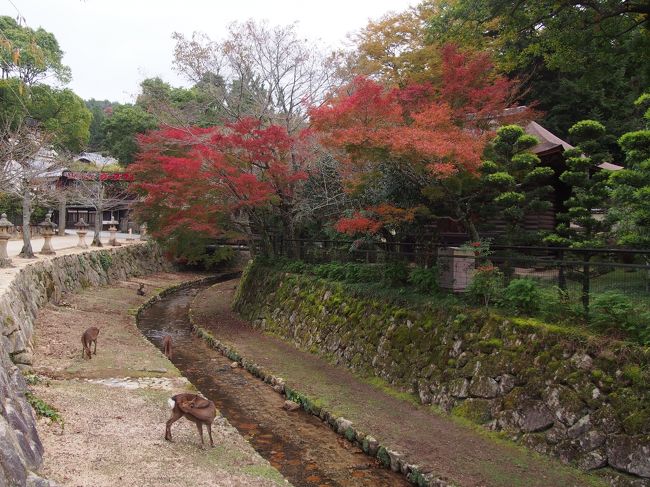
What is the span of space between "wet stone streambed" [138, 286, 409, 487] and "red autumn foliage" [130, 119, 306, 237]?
5689mm

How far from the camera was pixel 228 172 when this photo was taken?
18.2m

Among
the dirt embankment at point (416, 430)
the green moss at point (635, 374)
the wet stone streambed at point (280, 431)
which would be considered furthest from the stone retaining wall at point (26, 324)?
the green moss at point (635, 374)

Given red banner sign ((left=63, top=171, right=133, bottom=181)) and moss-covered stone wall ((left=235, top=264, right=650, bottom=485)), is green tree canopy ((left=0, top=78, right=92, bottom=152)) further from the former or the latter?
moss-covered stone wall ((left=235, top=264, right=650, bottom=485))

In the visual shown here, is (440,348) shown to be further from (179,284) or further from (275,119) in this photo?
(179,284)

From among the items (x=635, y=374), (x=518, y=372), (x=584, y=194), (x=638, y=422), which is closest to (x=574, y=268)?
(x=518, y=372)

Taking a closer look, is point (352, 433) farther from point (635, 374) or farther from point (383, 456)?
point (635, 374)

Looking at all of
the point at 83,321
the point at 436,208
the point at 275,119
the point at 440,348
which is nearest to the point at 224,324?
the point at 83,321

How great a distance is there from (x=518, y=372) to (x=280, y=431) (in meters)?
4.77

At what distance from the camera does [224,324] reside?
2072 cm

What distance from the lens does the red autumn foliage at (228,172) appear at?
17594mm

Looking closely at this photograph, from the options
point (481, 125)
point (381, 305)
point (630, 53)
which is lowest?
point (381, 305)

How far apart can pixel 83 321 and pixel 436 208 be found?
1205 cm

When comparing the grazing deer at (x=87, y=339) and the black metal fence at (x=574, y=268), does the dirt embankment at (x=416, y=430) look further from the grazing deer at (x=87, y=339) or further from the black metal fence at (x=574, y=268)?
the grazing deer at (x=87, y=339)

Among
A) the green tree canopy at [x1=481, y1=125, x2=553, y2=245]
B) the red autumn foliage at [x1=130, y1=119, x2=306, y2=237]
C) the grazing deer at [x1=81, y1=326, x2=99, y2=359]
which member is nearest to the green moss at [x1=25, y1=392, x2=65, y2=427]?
the grazing deer at [x1=81, y1=326, x2=99, y2=359]
